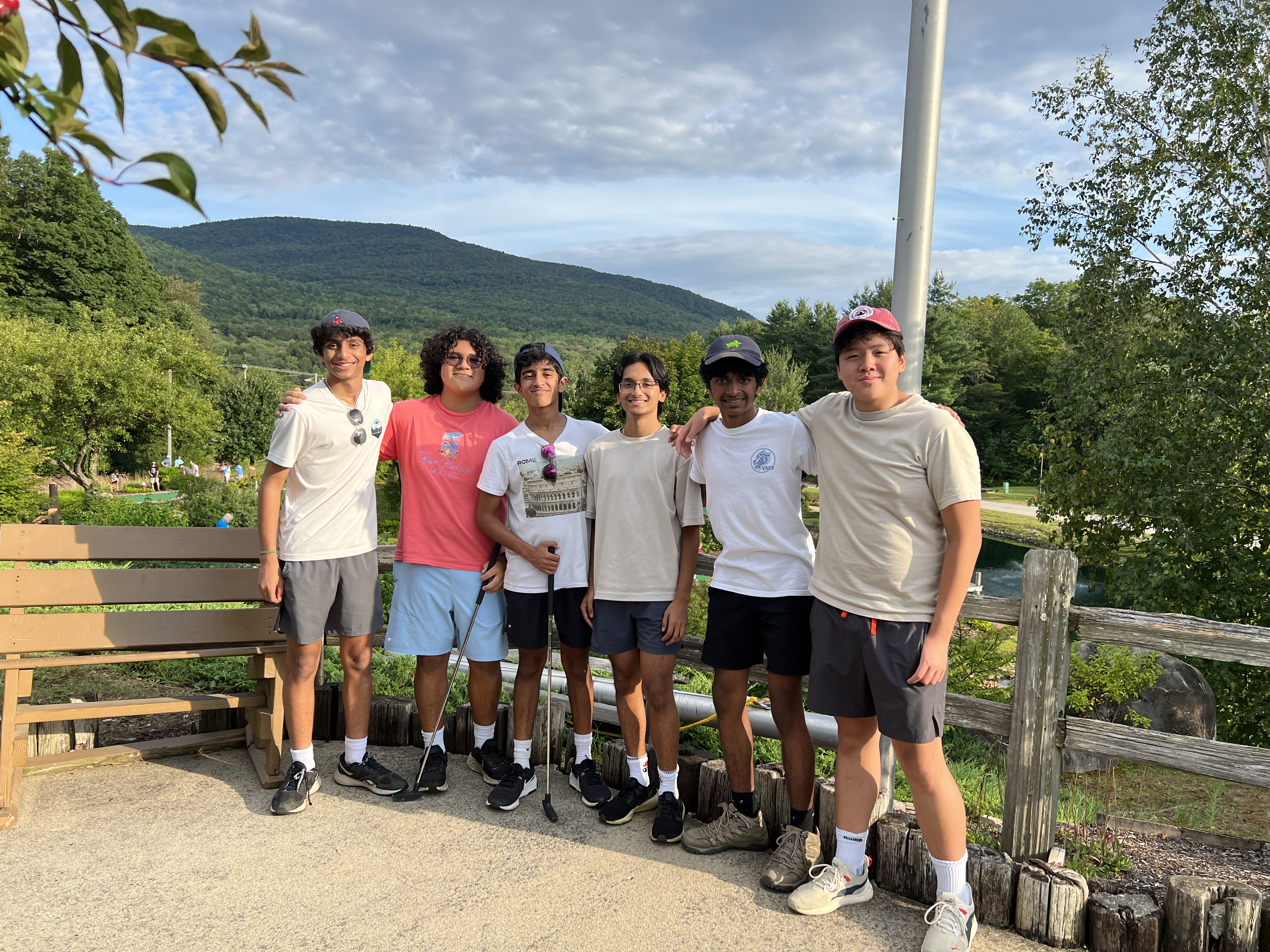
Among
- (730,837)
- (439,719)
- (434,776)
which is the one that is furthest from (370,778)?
(730,837)

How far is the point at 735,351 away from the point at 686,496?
2.14 ft

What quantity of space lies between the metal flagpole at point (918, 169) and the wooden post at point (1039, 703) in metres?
0.90

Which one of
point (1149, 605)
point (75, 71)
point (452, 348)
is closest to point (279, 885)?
point (452, 348)

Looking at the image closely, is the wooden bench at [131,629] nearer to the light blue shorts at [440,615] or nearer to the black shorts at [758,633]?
the light blue shorts at [440,615]

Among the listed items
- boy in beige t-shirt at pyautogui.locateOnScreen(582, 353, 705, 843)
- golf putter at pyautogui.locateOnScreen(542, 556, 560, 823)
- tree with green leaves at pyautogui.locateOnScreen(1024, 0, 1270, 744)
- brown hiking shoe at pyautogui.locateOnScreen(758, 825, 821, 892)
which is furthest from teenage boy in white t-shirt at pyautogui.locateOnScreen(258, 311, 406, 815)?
tree with green leaves at pyautogui.locateOnScreen(1024, 0, 1270, 744)

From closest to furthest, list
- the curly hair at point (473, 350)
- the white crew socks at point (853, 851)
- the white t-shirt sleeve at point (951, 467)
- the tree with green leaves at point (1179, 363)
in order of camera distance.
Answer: the white t-shirt sleeve at point (951, 467), the white crew socks at point (853, 851), the curly hair at point (473, 350), the tree with green leaves at point (1179, 363)

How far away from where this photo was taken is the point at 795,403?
41312mm

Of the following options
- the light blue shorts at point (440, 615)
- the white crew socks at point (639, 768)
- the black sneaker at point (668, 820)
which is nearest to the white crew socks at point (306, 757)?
the light blue shorts at point (440, 615)

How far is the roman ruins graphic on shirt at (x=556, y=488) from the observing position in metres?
3.93

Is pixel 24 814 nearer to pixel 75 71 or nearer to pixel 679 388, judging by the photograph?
pixel 75 71

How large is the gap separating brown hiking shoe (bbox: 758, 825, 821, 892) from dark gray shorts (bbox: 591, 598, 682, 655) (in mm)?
845

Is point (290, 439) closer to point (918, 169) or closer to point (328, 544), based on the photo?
point (328, 544)

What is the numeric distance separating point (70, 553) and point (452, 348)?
2027 millimetres

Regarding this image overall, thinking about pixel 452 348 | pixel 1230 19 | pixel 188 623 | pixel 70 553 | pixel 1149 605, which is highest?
pixel 1230 19
